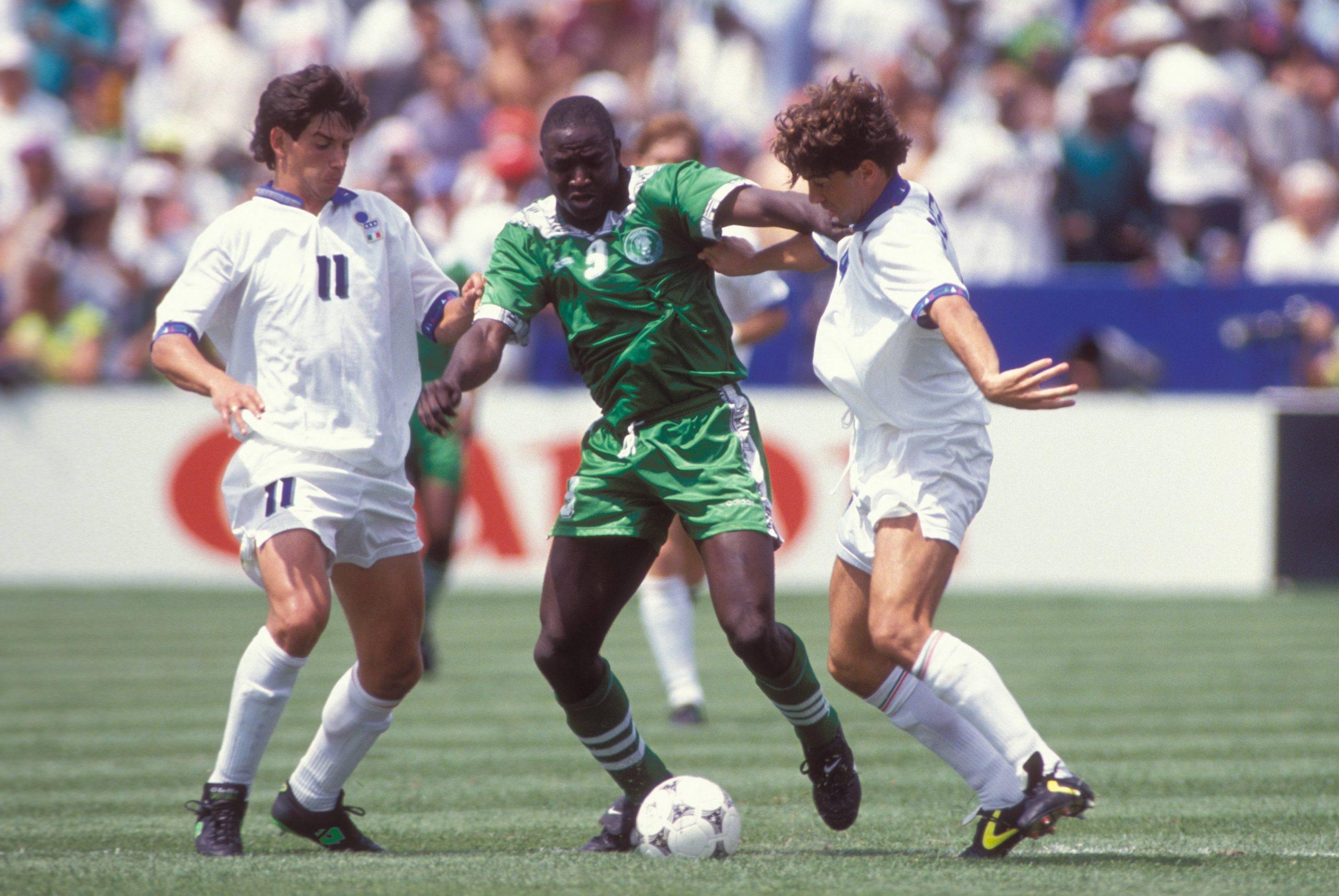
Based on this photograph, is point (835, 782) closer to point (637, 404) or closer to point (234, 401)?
point (637, 404)

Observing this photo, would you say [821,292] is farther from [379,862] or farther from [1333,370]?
[379,862]

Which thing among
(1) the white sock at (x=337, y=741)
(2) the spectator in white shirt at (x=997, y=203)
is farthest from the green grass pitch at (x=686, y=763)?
(2) the spectator in white shirt at (x=997, y=203)

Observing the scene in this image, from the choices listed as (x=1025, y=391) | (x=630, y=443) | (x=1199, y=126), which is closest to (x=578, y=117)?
(x=630, y=443)

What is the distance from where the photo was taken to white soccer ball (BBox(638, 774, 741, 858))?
5168mm

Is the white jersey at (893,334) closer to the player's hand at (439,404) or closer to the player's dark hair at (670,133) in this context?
the player's hand at (439,404)

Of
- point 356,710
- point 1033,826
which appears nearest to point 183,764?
point 356,710

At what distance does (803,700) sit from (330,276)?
189 cm

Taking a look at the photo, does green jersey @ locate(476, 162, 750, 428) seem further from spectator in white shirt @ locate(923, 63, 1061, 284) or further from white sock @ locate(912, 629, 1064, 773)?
spectator in white shirt @ locate(923, 63, 1061, 284)

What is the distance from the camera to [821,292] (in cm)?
1345

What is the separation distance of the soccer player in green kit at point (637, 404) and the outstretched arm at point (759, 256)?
7 cm

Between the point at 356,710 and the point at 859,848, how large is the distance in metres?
1.57

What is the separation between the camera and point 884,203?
201 inches

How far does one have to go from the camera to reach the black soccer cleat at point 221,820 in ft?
17.1

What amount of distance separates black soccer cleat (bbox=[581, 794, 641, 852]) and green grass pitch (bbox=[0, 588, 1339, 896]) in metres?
0.11
